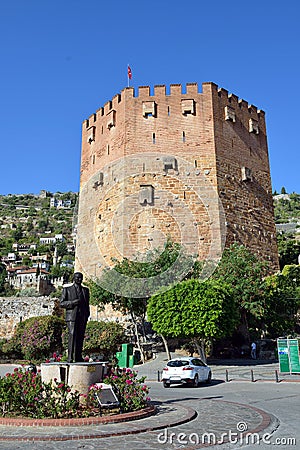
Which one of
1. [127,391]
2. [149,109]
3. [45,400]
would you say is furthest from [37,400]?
[149,109]

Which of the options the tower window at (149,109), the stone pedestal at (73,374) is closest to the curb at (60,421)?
the stone pedestal at (73,374)

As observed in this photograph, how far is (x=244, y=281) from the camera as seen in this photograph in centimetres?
2070

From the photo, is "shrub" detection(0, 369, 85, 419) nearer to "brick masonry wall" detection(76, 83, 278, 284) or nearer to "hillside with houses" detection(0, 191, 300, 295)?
"brick masonry wall" detection(76, 83, 278, 284)

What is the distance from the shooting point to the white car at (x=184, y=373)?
13.0 metres

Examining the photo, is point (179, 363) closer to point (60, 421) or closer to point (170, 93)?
point (60, 421)

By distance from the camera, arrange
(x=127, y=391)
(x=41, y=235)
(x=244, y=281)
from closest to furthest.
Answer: (x=127, y=391), (x=244, y=281), (x=41, y=235)

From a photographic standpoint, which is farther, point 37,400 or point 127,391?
point 127,391

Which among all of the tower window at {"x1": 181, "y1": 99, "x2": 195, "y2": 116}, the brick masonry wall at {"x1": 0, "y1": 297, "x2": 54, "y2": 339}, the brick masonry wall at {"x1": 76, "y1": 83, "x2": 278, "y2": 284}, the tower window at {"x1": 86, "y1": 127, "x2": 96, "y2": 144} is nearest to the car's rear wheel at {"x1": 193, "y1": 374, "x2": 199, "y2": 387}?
the brick masonry wall at {"x1": 76, "y1": 83, "x2": 278, "y2": 284}

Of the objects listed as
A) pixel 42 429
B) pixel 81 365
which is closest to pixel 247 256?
pixel 81 365

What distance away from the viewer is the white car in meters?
13.0

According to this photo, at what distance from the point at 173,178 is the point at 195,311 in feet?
31.1

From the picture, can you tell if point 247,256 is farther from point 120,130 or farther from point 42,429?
point 42,429

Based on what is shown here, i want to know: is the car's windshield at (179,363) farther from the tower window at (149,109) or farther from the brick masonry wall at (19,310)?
the tower window at (149,109)

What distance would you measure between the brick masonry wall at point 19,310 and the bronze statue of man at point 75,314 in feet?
57.8
